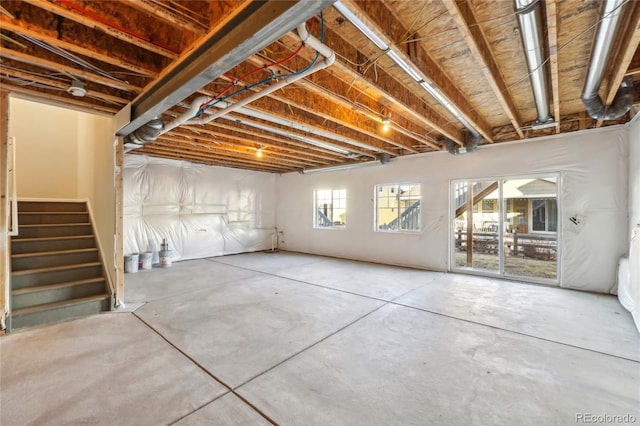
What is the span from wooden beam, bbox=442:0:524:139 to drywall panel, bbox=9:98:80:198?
683 cm

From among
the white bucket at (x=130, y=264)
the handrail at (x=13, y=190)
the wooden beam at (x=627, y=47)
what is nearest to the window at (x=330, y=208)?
the white bucket at (x=130, y=264)

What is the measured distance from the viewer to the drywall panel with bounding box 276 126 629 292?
383 centimetres

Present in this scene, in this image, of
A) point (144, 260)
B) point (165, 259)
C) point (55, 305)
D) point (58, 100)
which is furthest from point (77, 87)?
point (165, 259)

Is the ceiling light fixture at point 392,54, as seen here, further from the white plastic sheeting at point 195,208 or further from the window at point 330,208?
the white plastic sheeting at point 195,208

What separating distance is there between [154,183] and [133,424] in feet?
18.2

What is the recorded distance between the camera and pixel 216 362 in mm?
2176

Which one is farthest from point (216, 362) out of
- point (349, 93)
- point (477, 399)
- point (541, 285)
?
point (541, 285)

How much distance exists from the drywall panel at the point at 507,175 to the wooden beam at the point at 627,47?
164cm

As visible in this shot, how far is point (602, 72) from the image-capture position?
7.70 ft

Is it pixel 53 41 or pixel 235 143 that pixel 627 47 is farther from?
pixel 235 143

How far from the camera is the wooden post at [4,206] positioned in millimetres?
2660

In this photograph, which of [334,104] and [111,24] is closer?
[111,24]

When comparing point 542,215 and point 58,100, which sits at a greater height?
point 58,100

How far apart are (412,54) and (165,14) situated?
182 centimetres
